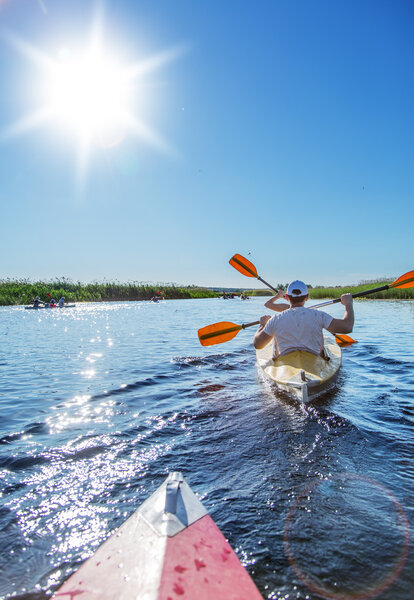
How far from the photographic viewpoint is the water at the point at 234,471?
1956mm

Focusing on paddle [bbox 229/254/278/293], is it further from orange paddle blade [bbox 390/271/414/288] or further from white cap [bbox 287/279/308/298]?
white cap [bbox 287/279/308/298]

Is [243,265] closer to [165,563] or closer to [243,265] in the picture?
[243,265]

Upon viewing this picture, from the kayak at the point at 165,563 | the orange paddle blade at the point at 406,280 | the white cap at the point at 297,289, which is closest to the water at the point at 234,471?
the kayak at the point at 165,563

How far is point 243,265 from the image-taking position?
8836 millimetres

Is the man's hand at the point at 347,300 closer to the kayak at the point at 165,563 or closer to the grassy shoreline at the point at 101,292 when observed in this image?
the kayak at the point at 165,563

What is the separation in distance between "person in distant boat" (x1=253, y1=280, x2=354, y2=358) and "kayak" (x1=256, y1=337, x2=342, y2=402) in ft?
0.49

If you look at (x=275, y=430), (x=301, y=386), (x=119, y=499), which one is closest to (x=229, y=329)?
(x=301, y=386)

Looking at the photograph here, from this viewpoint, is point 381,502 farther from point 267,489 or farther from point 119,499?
point 119,499

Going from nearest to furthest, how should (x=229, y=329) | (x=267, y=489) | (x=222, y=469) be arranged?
(x=267, y=489) → (x=222, y=469) → (x=229, y=329)

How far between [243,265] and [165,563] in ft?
25.3

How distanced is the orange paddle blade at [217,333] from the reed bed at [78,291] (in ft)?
118

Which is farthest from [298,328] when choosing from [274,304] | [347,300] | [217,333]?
[217,333]

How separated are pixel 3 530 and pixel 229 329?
5124mm

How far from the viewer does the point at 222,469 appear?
3.03 meters
